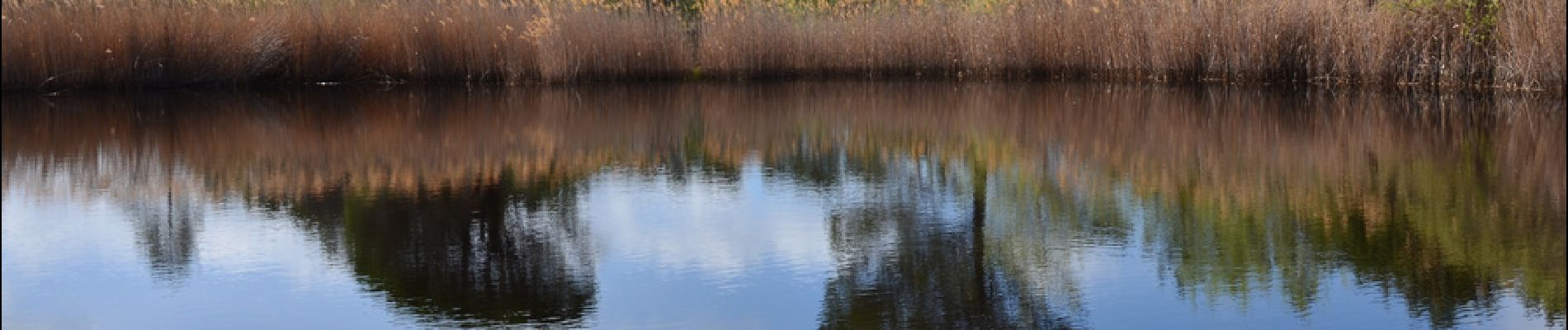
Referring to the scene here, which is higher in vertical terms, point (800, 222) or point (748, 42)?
point (748, 42)

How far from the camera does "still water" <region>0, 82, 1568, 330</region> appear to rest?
13.5ft

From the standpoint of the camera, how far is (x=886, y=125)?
9.82m

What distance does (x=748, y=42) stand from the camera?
1541cm

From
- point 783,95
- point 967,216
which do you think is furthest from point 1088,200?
point 783,95

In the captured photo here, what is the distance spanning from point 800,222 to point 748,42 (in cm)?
989

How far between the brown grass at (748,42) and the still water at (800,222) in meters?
2.16

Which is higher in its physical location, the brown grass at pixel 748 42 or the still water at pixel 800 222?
the brown grass at pixel 748 42

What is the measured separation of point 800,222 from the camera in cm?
562

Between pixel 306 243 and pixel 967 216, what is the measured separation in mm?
2275

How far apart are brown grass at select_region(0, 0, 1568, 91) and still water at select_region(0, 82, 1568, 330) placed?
7.08 feet

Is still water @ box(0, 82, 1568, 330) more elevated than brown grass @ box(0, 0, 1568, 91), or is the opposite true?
brown grass @ box(0, 0, 1568, 91)

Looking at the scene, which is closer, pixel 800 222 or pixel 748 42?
pixel 800 222

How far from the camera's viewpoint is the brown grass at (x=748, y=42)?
1235 cm

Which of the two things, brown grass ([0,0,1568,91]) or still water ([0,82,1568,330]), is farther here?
brown grass ([0,0,1568,91])
